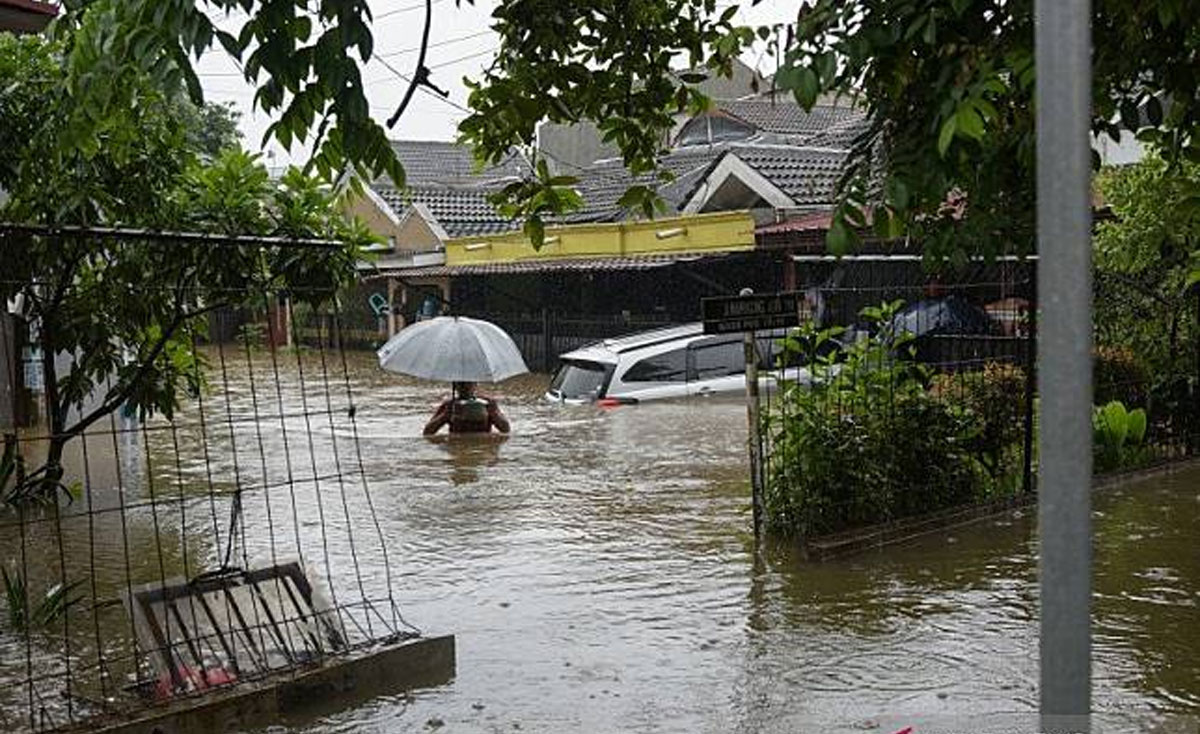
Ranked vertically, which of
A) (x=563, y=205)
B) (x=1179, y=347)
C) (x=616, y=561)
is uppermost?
(x=563, y=205)

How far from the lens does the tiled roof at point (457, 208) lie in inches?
1310

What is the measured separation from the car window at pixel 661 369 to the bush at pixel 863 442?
9.99 metres

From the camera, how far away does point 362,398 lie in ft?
76.7

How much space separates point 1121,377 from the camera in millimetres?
12766

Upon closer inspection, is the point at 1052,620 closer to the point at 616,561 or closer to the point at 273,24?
the point at 273,24

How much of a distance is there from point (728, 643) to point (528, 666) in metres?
1.06

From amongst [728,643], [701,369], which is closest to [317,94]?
[728,643]

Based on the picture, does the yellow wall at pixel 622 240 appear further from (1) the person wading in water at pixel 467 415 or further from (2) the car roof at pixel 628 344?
(1) the person wading in water at pixel 467 415

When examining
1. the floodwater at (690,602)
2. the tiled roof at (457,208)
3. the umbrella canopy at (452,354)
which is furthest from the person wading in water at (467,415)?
the tiled roof at (457,208)

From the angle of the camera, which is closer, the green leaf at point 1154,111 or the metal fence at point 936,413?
the green leaf at point 1154,111

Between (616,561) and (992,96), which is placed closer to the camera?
(992,96)

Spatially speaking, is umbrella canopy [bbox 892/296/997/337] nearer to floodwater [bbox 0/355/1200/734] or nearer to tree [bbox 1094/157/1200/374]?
tree [bbox 1094/157/1200/374]

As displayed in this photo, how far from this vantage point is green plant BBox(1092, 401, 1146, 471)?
1207cm

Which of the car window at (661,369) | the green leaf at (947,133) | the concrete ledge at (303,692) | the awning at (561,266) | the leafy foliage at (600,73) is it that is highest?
the leafy foliage at (600,73)
